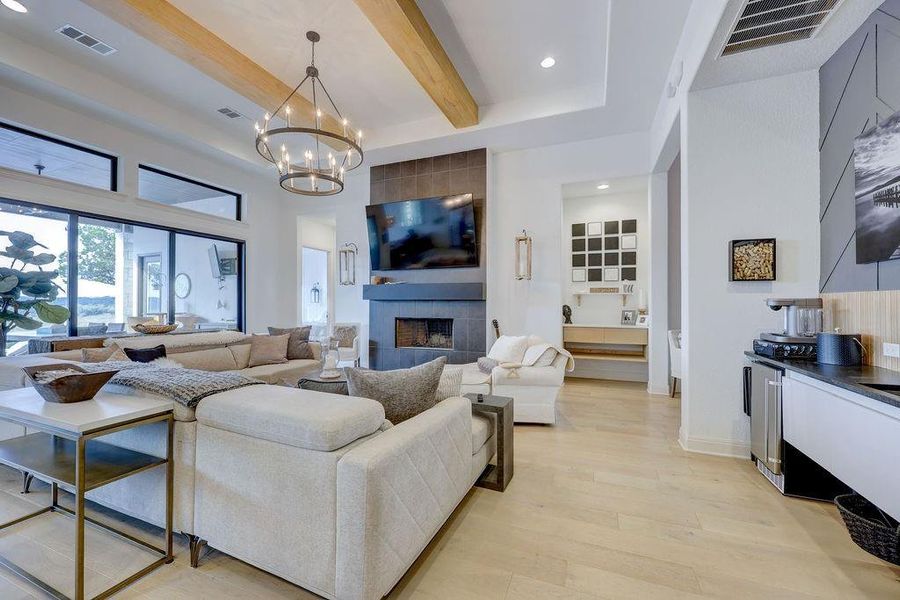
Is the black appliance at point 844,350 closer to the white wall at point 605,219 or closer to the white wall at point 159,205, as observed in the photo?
the white wall at point 605,219

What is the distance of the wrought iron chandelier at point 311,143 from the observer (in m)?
3.11

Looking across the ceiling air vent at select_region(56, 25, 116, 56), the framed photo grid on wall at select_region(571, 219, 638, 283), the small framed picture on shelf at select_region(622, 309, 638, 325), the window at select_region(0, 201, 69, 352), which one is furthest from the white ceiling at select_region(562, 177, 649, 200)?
the window at select_region(0, 201, 69, 352)

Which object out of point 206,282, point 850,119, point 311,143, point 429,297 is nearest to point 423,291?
point 429,297

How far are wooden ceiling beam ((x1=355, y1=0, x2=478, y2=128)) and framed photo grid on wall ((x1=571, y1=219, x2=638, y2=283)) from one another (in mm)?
2853

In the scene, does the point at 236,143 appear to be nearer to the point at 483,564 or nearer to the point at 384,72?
the point at 384,72

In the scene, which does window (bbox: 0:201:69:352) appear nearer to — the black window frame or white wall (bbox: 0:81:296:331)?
the black window frame

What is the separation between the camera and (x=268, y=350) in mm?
4406

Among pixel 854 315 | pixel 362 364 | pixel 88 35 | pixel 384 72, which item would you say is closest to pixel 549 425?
pixel 854 315

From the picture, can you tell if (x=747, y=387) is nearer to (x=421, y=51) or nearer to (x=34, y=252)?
(x=421, y=51)

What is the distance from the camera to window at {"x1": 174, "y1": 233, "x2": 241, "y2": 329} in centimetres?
558

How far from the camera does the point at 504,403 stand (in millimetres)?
2430

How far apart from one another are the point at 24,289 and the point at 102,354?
1.27 m

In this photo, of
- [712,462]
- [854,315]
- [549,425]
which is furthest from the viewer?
[549,425]

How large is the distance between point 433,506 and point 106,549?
1.59m
